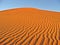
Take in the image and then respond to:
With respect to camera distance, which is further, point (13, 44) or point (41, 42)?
point (41, 42)

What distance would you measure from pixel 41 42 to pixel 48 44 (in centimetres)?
35

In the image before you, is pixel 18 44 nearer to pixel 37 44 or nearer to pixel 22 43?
pixel 22 43

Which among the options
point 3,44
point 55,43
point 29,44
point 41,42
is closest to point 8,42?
point 3,44

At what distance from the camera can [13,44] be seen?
16.4ft

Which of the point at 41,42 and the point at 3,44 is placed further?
the point at 41,42

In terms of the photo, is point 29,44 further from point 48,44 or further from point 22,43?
point 48,44

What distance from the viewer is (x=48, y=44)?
5148mm

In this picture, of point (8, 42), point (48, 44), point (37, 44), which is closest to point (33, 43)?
point (37, 44)

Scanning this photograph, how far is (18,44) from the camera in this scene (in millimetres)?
5023

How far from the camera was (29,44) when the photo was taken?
509 cm

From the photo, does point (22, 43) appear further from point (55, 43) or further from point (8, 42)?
point (55, 43)

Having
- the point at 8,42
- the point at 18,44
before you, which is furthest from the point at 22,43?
the point at 8,42

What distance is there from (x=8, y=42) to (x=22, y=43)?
53cm

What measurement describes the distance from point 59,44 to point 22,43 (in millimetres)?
1358
